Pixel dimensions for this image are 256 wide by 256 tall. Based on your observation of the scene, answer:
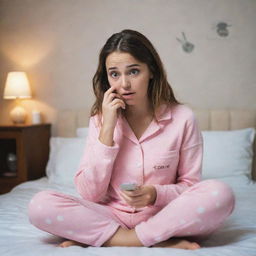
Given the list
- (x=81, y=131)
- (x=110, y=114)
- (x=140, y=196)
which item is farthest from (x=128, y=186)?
(x=81, y=131)

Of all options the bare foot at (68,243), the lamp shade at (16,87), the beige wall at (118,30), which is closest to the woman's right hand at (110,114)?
the bare foot at (68,243)

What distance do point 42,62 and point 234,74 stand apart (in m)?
1.61

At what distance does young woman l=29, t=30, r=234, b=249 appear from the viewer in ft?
3.78

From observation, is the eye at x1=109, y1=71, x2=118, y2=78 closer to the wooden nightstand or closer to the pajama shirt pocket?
the pajama shirt pocket

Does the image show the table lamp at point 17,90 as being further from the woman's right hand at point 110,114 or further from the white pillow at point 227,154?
the woman's right hand at point 110,114

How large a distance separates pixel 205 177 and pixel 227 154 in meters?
0.21

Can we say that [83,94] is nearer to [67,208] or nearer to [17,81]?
[17,81]

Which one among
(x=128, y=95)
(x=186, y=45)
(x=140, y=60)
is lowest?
(x=128, y=95)

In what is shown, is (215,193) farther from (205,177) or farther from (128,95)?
(205,177)

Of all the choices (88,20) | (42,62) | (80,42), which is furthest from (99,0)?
(42,62)

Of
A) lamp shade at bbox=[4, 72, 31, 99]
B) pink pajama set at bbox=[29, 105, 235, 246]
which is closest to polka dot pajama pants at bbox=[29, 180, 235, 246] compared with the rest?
pink pajama set at bbox=[29, 105, 235, 246]

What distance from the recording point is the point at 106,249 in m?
1.14

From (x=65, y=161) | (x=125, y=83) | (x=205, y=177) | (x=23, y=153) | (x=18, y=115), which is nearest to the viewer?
(x=125, y=83)

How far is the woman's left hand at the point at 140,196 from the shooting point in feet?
3.80
